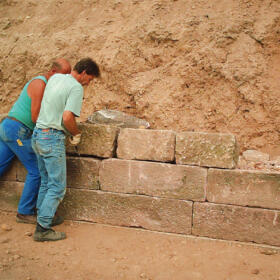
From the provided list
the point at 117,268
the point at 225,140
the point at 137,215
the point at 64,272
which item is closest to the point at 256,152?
the point at 225,140

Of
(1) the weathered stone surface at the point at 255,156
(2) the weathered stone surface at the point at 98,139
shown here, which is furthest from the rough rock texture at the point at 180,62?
(2) the weathered stone surface at the point at 98,139

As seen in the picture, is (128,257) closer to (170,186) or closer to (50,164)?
(170,186)

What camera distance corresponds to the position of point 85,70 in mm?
3750

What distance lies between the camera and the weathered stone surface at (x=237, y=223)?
370 cm

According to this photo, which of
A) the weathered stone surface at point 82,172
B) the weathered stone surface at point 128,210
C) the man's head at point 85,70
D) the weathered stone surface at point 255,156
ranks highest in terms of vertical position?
the man's head at point 85,70

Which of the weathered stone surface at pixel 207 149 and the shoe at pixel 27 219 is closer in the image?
the weathered stone surface at pixel 207 149

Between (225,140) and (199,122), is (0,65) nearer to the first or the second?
(199,122)

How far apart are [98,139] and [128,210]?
1.12 metres

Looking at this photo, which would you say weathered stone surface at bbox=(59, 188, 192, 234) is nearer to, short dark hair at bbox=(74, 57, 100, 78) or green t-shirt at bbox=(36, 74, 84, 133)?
green t-shirt at bbox=(36, 74, 84, 133)

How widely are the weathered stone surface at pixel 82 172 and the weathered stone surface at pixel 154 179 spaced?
4.5 inches

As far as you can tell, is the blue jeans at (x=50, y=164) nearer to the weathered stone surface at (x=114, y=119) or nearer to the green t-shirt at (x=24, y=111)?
the green t-shirt at (x=24, y=111)

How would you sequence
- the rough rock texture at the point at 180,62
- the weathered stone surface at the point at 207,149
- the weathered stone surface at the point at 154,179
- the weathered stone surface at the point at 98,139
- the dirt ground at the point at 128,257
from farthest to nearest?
1. the rough rock texture at the point at 180,62
2. the weathered stone surface at the point at 98,139
3. the weathered stone surface at the point at 154,179
4. the weathered stone surface at the point at 207,149
5. the dirt ground at the point at 128,257

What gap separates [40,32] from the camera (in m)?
7.34

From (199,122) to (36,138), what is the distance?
3.10m
